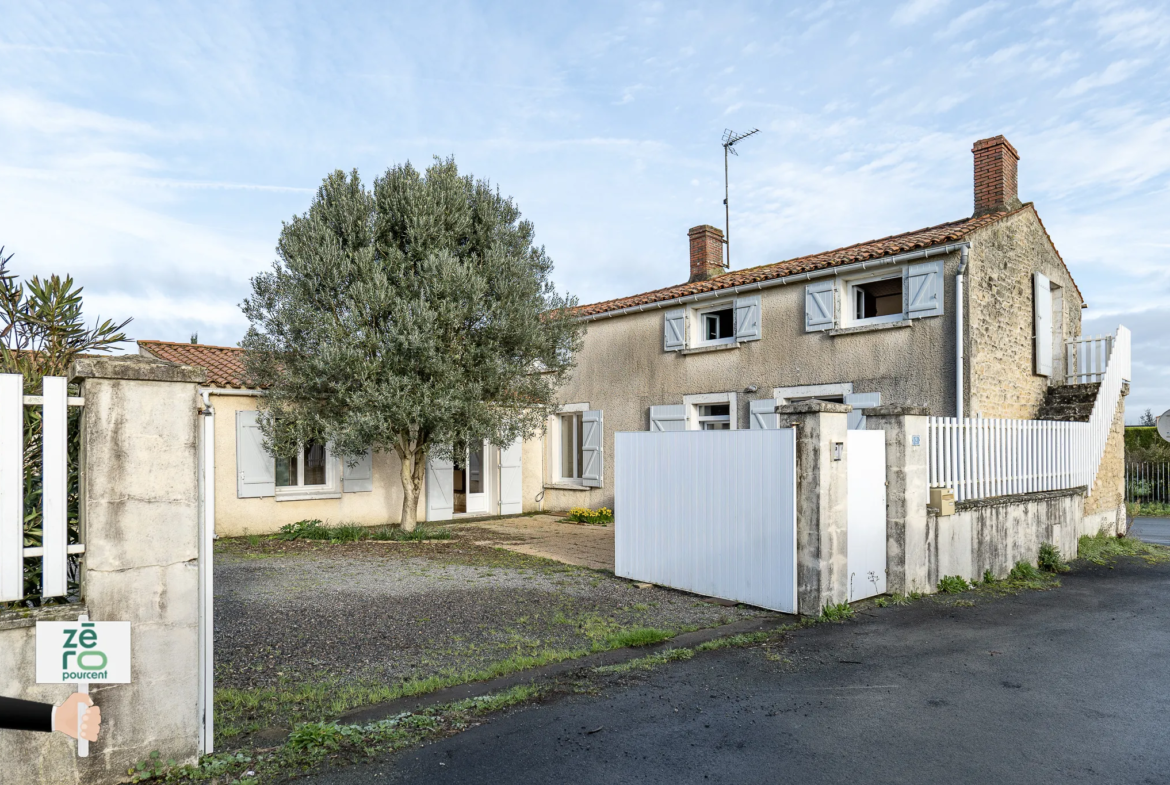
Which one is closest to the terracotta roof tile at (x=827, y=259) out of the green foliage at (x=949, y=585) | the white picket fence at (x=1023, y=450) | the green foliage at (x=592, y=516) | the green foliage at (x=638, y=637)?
the white picket fence at (x=1023, y=450)

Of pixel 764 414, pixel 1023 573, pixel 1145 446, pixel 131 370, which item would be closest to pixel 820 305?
pixel 764 414

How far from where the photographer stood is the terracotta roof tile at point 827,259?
11.3 m

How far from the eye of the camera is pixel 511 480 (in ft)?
53.0

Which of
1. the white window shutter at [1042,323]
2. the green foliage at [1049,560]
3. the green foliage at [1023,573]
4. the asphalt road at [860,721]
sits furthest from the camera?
the white window shutter at [1042,323]

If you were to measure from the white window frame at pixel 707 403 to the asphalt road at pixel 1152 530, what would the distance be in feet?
24.7

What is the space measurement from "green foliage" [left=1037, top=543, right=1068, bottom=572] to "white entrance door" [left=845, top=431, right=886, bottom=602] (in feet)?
12.1

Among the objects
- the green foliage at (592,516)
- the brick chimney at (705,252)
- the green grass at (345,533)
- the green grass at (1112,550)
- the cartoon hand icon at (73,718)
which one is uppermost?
the brick chimney at (705,252)

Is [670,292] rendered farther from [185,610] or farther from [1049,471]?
[185,610]

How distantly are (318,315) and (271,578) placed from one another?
4310 mm

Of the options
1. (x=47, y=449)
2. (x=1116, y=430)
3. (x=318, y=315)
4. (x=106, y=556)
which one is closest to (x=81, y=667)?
(x=106, y=556)

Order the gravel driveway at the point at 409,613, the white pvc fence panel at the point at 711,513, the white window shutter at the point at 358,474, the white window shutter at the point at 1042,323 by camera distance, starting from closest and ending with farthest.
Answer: the gravel driveway at the point at 409,613 < the white pvc fence panel at the point at 711,513 < the white window shutter at the point at 1042,323 < the white window shutter at the point at 358,474

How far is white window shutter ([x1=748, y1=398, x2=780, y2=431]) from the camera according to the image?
12933 mm

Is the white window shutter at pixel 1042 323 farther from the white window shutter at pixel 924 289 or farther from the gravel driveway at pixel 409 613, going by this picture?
the gravel driveway at pixel 409 613

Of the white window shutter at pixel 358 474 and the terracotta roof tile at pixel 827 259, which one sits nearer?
the terracotta roof tile at pixel 827 259
